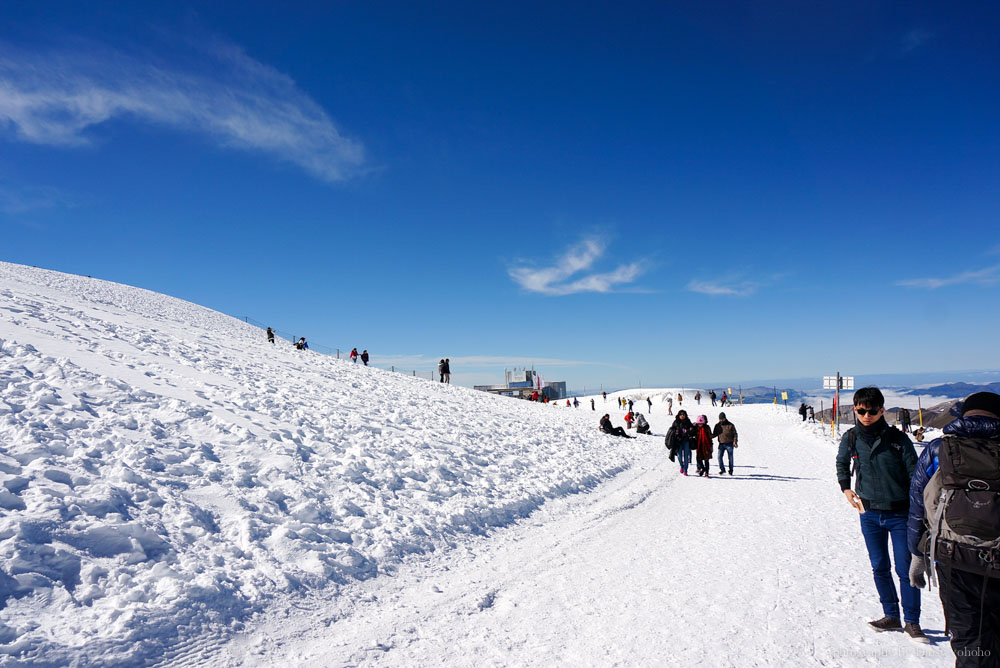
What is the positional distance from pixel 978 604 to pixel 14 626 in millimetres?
7259

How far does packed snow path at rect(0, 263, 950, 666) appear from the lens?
4.30 metres

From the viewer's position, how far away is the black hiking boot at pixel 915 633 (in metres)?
4.24

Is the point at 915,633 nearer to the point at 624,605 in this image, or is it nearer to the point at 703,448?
the point at 624,605

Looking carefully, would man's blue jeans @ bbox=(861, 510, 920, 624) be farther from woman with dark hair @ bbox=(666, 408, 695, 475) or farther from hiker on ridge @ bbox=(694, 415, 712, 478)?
woman with dark hair @ bbox=(666, 408, 695, 475)

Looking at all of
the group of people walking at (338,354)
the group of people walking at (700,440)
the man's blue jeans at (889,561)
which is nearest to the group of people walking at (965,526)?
the man's blue jeans at (889,561)

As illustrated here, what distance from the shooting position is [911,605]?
4.28m

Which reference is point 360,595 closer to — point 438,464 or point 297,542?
point 297,542

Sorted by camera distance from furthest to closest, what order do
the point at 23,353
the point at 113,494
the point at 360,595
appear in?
the point at 23,353
the point at 113,494
the point at 360,595

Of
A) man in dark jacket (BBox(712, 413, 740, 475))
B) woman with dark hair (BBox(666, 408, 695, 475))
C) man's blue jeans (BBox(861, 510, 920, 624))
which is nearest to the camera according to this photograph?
man's blue jeans (BBox(861, 510, 920, 624))

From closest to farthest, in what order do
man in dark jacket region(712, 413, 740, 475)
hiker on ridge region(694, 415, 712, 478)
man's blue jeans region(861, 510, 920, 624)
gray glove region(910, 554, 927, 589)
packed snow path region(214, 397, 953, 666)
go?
gray glove region(910, 554, 927, 589) < packed snow path region(214, 397, 953, 666) < man's blue jeans region(861, 510, 920, 624) < hiker on ridge region(694, 415, 712, 478) < man in dark jacket region(712, 413, 740, 475)

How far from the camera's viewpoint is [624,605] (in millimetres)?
5078

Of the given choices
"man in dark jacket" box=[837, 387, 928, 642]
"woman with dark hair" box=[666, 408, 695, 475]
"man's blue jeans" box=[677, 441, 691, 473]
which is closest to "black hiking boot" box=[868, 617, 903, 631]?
"man in dark jacket" box=[837, 387, 928, 642]

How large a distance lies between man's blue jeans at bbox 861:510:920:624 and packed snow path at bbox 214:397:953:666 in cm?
27

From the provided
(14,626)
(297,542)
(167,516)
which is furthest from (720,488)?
(14,626)
